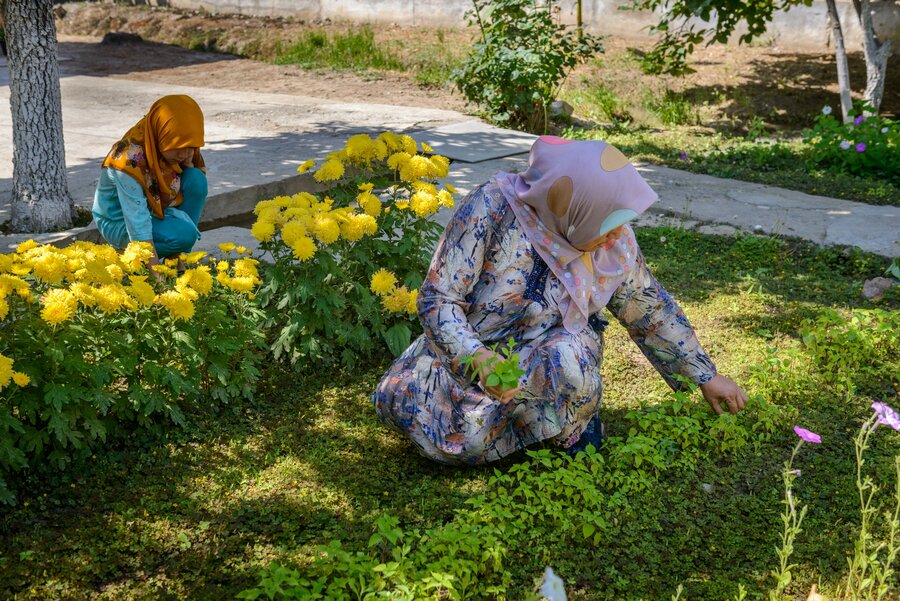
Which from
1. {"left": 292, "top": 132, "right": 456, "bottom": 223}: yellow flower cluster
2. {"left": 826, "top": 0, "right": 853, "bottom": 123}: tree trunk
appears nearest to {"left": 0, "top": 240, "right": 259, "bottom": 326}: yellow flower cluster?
{"left": 292, "top": 132, "right": 456, "bottom": 223}: yellow flower cluster

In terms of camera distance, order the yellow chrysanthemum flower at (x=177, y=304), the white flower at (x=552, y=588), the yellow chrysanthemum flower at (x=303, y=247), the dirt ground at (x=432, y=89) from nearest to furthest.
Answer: the white flower at (x=552, y=588) < the yellow chrysanthemum flower at (x=177, y=304) < the yellow chrysanthemum flower at (x=303, y=247) < the dirt ground at (x=432, y=89)

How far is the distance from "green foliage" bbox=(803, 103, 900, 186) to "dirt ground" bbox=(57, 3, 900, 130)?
1.73m

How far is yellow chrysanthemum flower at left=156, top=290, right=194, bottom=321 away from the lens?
2.79 meters

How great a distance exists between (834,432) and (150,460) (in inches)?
95.1

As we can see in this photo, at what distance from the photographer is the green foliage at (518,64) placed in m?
7.51

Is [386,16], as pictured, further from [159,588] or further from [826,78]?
[159,588]

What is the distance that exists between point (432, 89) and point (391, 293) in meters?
7.23

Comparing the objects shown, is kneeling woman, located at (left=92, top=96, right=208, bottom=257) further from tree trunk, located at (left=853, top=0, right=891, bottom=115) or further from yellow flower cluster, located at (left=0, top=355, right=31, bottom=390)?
tree trunk, located at (left=853, top=0, right=891, bottom=115)

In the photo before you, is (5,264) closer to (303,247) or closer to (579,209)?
(303,247)

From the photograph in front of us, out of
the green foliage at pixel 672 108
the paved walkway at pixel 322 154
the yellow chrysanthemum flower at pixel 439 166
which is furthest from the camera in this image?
the green foliage at pixel 672 108

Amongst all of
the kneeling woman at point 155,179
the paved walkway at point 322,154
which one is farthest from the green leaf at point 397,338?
the paved walkway at point 322,154

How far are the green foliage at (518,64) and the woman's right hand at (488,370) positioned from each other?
17.4ft

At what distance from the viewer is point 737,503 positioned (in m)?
2.82

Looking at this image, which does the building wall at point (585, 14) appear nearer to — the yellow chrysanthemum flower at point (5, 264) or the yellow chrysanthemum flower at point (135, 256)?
the yellow chrysanthemum flower at point (135, 256)
